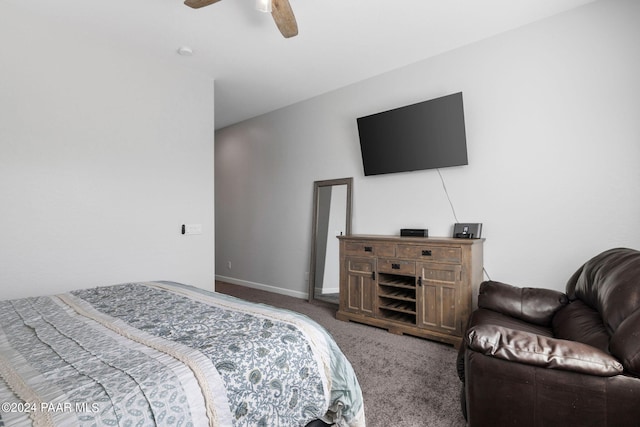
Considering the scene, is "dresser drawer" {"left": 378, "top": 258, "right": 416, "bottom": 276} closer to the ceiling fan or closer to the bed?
the bed

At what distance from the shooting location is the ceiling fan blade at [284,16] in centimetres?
203

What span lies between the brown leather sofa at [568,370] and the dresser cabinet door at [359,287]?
6.17 feet

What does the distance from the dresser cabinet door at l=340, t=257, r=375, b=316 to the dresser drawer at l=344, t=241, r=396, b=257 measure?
8 centimetres

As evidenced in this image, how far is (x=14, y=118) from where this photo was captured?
8.11ft

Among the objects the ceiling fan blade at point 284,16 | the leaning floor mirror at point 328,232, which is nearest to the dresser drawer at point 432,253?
the leaning floor mirror at point 328,232

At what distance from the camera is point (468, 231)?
3035 millimetres

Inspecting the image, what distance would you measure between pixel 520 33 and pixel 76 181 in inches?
164

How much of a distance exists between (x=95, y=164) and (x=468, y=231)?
3500mm

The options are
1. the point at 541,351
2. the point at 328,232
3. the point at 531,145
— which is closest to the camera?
the point at 541,351

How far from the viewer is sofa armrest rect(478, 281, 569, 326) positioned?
2125 mm

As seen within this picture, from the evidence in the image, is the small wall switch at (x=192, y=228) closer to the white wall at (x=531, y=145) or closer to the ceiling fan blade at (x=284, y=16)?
the white wall at (x=531, y=145)

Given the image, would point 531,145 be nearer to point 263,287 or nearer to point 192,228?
point 192,228

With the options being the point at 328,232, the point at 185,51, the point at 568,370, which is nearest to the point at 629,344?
the point at 568,370

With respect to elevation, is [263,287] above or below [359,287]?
below
